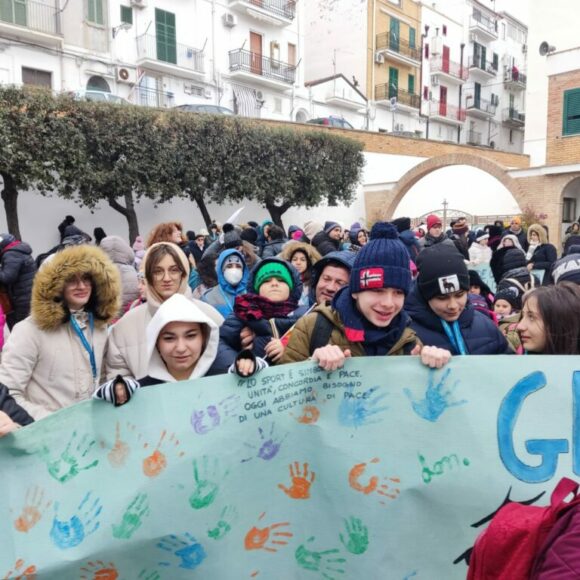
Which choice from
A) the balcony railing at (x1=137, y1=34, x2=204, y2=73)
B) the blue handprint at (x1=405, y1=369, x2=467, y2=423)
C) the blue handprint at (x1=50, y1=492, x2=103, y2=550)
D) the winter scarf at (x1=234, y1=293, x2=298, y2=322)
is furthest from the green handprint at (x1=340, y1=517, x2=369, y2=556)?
the balcony railing at (x1=137, y1=34, x2=204, y2=73)

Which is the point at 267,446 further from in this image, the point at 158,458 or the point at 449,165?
the point at 449,165

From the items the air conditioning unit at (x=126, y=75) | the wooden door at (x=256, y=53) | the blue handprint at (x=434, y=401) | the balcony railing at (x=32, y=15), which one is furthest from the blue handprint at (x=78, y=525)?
the wooden door at (x=256, y=53)

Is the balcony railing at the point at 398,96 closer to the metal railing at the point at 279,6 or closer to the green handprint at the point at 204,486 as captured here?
the metal railing at the point at 279,6

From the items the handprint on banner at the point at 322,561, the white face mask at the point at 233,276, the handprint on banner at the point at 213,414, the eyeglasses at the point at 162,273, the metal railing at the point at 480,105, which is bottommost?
the handprint on banner at the point at 322,561

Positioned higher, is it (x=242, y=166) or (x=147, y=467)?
(x=242, y=166)

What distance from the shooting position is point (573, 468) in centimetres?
182

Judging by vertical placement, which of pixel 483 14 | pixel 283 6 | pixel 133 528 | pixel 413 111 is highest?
pixel 483 14

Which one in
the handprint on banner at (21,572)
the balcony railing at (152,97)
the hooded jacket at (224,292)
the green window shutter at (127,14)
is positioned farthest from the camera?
the balcony railing at (152,97)

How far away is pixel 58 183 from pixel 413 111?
27052mm

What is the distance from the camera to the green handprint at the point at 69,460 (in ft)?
5.23

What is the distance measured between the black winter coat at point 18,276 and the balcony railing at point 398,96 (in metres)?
31.0

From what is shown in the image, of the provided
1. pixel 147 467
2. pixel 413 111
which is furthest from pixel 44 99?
pixel 413 111

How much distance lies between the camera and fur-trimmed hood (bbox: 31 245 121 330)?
2375mm

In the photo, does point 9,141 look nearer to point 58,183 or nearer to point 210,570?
point 58,183
